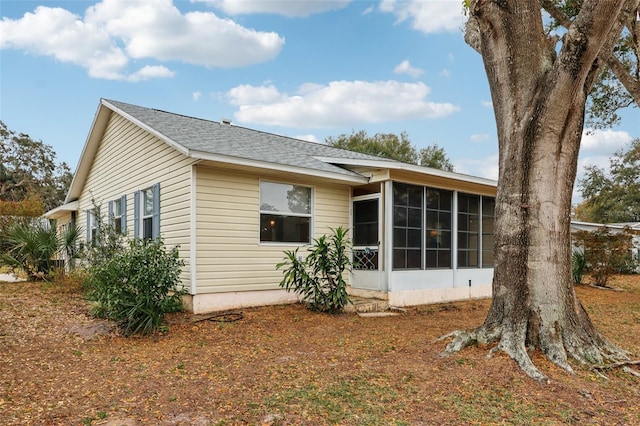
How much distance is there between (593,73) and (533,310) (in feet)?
9.08

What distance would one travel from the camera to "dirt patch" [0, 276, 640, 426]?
10.7 ft

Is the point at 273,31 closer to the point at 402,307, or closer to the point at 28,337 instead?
the point at 402,307

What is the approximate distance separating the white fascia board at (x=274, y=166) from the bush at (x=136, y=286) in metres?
1.65

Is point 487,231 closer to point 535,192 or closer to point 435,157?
point 535,192

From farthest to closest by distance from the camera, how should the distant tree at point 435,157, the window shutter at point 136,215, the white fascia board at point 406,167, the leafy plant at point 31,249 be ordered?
the distant tree at point 435,157 → the leafy plant at point 31,249 → the window shutter at point 136,215 → the white fascia board at point 406,167

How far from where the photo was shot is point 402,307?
854 centimetres

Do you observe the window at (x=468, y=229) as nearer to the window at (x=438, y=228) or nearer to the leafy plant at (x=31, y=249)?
the window at (x=438, y=228)

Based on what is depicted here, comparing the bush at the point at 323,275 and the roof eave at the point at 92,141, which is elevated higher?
the roof eave at the point at 92,141

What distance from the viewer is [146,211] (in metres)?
9.26

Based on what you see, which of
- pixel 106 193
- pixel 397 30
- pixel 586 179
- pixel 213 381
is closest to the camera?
pixel 213 381

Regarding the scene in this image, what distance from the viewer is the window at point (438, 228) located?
939 centimetres

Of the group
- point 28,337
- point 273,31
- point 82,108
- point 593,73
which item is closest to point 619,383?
point 593,73

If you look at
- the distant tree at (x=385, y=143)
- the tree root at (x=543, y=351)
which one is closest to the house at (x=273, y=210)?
the tree root at (x=543, y=351)

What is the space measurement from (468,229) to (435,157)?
26.4 metres
